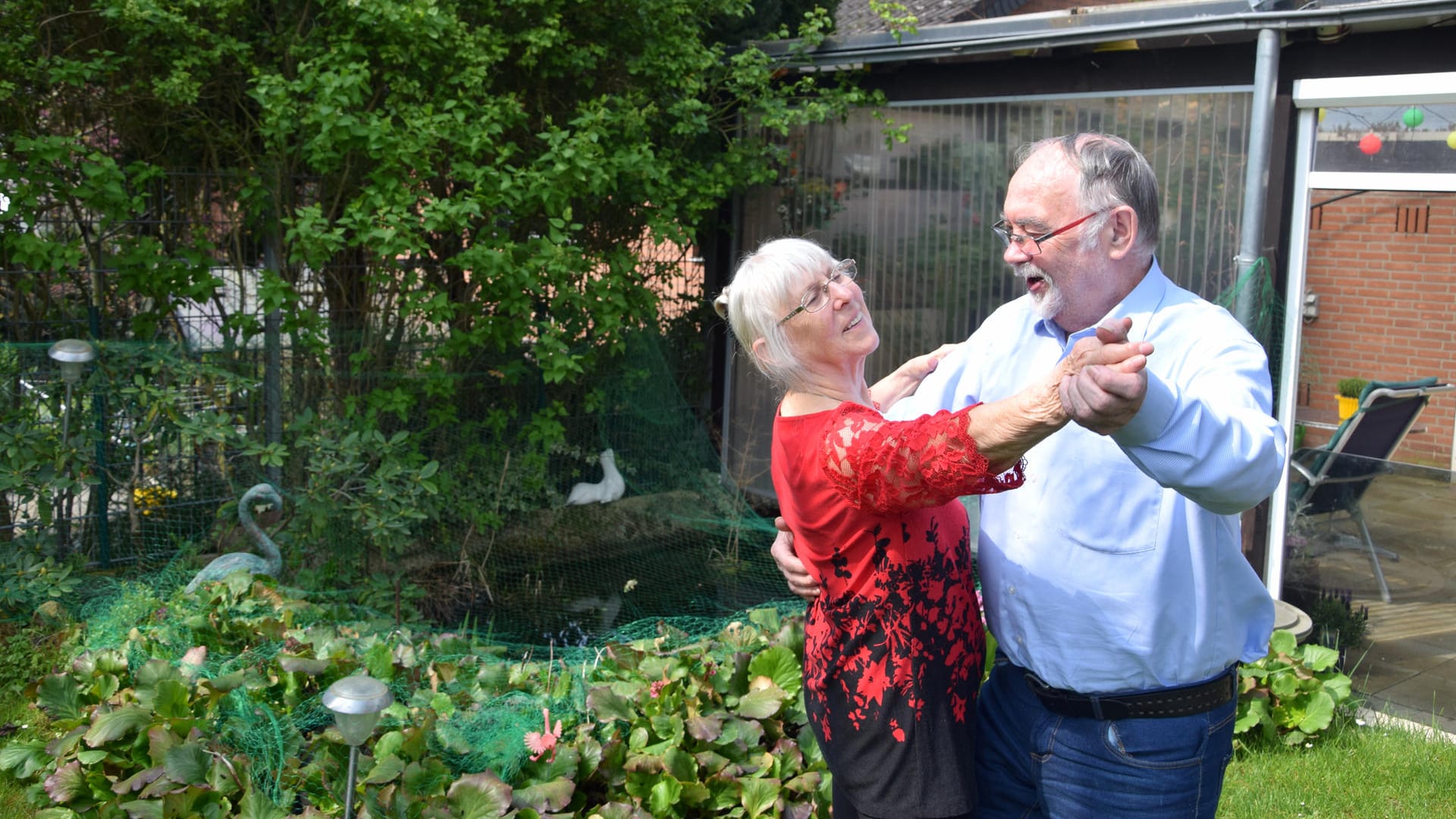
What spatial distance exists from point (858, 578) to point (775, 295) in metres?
0.50

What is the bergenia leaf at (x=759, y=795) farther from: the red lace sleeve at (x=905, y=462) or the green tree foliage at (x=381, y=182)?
the green tree foliage at (x=381, y=182)

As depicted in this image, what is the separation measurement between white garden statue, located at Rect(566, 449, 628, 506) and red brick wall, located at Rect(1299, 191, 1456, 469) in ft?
14.2

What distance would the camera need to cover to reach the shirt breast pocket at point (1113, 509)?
197 centimetres

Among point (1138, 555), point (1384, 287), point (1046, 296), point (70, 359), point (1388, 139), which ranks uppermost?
point (1388, 139)

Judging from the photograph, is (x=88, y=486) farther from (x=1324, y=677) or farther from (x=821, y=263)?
(x=1324, y=677)

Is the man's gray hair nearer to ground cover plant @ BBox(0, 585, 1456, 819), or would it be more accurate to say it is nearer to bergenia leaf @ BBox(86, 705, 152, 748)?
ground cover plant @ BBox(0, 585, 1456, 819)

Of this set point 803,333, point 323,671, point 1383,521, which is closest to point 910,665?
point 803,333

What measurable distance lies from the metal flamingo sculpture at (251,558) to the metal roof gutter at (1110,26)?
3.96m

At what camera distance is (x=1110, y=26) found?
5621 mm

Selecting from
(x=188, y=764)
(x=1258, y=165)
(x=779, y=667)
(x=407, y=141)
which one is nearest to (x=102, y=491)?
(x=407, y=141)

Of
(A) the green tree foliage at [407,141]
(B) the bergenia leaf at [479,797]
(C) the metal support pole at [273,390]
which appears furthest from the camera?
(C) the metal support pole at [273,390]

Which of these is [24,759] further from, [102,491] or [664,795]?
[664,795]

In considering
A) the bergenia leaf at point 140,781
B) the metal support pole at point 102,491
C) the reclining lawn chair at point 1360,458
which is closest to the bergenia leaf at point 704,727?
the bergenia leaf at point 140,781

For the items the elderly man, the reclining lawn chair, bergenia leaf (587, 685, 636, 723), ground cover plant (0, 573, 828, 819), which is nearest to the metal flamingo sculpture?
ground cover plant (0, 573, 828, 819)
